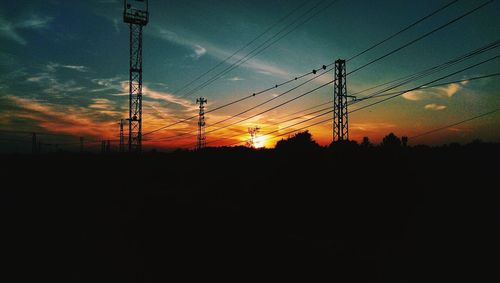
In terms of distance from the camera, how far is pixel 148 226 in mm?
17156

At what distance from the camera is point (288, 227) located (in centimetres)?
2094

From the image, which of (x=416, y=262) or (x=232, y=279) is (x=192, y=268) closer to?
(x=232, y=279)

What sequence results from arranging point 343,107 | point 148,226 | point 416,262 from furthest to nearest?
1. point 343,107
2. point 148,226
3. point 416,262

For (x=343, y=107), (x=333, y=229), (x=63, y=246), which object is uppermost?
(x=343, y=107)

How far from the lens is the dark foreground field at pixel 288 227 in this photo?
1158 centimetres

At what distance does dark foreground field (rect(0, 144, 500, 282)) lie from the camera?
1158 cm

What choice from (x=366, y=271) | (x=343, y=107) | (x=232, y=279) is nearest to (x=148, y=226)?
(x=232, y=279)

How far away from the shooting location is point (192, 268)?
11.5 m

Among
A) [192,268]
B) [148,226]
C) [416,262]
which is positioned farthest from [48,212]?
[416,262]

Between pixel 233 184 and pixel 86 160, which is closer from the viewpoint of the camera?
pixel 233 184

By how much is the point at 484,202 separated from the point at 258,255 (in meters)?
19.3

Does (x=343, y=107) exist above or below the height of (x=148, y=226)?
above

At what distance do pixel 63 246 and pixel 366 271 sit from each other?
43.5 ft

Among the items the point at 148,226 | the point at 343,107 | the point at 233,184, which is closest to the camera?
the point at 148,226
